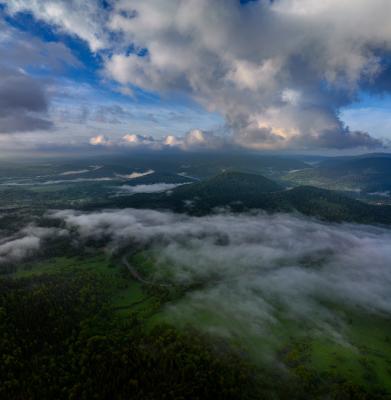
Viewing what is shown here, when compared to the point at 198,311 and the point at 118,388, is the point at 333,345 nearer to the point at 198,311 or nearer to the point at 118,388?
the point at 198,311

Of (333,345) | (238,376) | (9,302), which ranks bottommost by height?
(333,345)

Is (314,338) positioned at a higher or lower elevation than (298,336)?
lower

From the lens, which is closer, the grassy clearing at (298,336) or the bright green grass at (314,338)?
the bright green grass at (314,338)

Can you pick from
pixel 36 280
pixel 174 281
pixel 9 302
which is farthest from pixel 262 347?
pixel 36 280

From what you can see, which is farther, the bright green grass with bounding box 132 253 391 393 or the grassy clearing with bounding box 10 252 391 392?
the grassy clearing with bounding box 10 252 391 392

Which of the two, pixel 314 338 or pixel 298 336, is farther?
pixel 298 336

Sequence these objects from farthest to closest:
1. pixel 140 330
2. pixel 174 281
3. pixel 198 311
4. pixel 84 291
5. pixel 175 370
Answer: pixel 174 281 → pixel 84 291 → pixel 198 311 → pixel 140 330 → pixel 175 370

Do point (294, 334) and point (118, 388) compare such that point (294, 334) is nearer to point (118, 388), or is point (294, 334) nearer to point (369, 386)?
point (369, 386)

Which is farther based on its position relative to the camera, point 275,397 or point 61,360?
point 61,360

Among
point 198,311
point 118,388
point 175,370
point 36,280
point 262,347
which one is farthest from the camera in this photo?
point 36,280

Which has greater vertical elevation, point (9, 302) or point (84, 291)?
point (9, 302)
